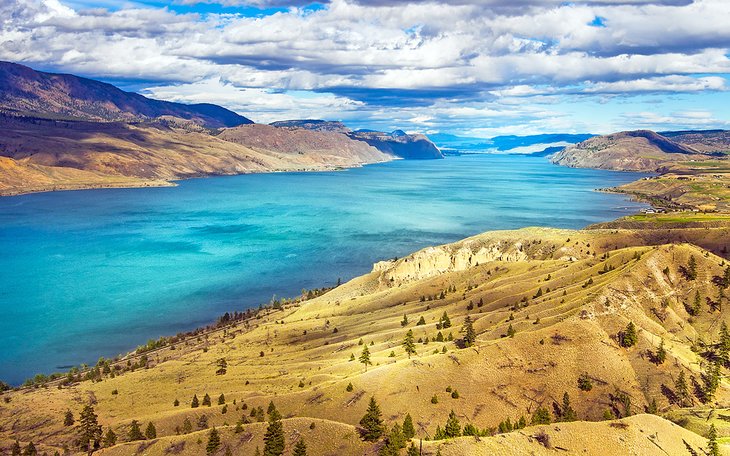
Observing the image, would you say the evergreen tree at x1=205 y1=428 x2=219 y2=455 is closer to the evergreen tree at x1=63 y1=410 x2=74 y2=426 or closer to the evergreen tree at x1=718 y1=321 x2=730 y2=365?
the evergreen tree at x1=63 y1=410 x2=74 y2=426

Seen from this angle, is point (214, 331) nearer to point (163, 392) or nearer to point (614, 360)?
point (163, 392)

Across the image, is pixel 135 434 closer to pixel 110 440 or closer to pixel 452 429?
pixel 110 440

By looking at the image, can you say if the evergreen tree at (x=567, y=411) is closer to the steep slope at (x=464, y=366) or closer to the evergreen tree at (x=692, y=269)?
the steep slope at (x=464, y=366)

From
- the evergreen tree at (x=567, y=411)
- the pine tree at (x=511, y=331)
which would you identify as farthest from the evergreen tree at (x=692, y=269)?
the evergreen tree at (x=567, y=411)

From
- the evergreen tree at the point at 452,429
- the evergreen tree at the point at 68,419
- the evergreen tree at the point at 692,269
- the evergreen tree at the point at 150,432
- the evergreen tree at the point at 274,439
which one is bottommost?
the evergreen tree at the point at 68,419

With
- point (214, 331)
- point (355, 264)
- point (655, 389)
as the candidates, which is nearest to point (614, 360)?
point (655, 389)

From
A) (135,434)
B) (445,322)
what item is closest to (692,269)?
(445,322)
